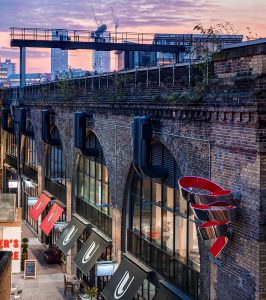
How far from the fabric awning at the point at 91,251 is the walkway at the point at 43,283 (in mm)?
3369

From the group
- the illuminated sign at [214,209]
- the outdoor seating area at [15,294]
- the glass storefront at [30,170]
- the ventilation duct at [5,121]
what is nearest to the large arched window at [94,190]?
the outdoor seating area at [15,294]

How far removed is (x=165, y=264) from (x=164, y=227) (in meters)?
1.19

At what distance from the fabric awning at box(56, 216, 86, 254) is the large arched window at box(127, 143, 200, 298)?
5429 millimetres

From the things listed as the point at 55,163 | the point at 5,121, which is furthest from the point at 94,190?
the point at 5,121

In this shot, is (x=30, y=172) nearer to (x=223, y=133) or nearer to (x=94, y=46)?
(x=94, y=46)

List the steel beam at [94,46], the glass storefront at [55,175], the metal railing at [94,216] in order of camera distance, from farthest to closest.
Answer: the steel beam at [94,46] → the glass storefront at [55,175] → the metal railing at [94,216]

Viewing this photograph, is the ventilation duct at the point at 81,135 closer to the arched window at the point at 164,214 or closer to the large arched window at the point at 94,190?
the large arched window at the point at 94,190

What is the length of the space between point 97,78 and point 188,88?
34.8 feet

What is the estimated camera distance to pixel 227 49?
51.7 feet

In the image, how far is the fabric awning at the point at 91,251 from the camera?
1003 inches

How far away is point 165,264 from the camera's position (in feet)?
67.8

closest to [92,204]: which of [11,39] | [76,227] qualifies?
[76,227]

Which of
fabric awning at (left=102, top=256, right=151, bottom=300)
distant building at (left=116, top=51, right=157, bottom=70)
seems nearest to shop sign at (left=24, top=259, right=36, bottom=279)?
fabric awning at (left=102, top=256, right=151, bottom=300)

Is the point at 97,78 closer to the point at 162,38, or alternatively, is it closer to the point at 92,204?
the point at 92,204
